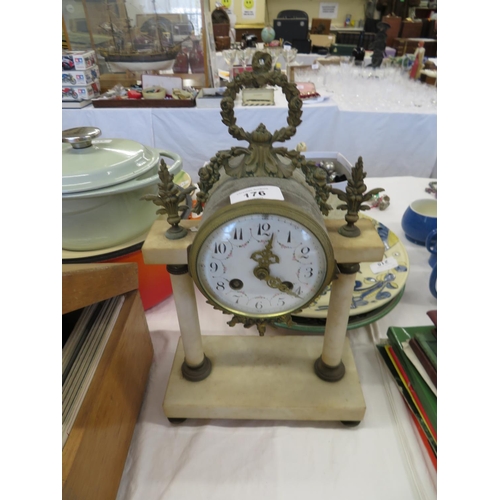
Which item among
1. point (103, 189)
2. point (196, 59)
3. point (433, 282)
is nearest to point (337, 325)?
point (433, 282)

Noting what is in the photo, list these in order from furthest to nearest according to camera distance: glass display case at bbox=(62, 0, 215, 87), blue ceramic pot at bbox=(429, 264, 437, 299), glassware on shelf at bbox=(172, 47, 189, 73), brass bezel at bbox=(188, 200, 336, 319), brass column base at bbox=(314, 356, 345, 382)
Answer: glassware on shelf at bbox=(172, 47, 189, 73) → glass display case at bbox=(62, 0, 215, 87) → blue ceramic pot at bbox=(429, 264, 437, 299) → brass column base at bbox=(314, 356, 345, 382) → brass bezel at bbox=(188, 200, 336, 319)

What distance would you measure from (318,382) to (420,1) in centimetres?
485

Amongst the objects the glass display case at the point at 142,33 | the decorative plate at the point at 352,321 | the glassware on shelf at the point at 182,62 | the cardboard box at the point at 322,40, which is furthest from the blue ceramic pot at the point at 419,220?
the cardboard box at the point at 322,40

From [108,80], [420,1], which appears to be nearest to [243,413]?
[108,80]

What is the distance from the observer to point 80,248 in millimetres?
808

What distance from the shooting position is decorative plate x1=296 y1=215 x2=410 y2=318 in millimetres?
820

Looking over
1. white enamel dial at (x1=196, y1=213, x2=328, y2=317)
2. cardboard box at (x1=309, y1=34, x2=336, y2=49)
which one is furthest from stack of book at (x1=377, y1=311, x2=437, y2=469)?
cardboard box at (x1=309, y1=34, x2=336, y2=49)

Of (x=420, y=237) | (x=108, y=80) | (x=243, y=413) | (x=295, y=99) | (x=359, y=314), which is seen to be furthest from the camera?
(x=108, y=80)

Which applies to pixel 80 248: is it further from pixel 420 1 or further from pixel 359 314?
pixel 420 1

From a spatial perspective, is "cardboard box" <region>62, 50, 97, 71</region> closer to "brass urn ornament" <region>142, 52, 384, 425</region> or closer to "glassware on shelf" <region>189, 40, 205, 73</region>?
"glassware on shelf" <region>189, 40, 205, 73</region>

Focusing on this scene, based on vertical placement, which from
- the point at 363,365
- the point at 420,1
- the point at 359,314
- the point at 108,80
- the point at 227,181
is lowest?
the point at 363,365

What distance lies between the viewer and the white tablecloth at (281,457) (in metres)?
0.63

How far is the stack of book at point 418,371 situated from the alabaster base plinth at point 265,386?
0.10m

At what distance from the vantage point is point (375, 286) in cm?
90
